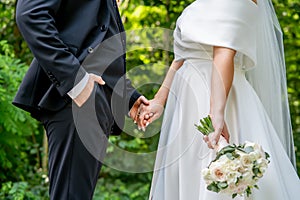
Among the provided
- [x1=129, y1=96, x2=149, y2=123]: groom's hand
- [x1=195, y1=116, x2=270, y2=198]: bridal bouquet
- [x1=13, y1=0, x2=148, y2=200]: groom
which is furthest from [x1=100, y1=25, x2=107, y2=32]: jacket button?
[x1=195, y1=116, x2=270, y2=198]: bridal bouquet

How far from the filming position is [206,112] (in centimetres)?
281

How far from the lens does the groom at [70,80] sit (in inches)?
90.3

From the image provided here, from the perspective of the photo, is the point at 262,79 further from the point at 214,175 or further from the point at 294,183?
the point at 214,175

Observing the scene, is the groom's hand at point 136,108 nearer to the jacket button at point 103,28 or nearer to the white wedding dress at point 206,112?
the white wedding dress at point 206,112

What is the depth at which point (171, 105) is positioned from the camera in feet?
9.82

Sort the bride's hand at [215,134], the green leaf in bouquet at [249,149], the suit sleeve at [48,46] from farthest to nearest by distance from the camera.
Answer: the bride's hand at [215,134], the green leaf in bouquet at [249,149], the suit sleeve at [48,46]

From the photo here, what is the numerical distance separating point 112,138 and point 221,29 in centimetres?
250

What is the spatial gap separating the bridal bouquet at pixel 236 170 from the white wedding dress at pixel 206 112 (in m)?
0.30

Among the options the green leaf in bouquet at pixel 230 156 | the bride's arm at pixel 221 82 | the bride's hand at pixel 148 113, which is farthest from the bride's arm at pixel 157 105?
the green leaf in bouquet at pixel 230 156

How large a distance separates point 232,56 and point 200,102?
0.29m

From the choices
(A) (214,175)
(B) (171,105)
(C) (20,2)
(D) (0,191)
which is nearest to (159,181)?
(B) (171,105)

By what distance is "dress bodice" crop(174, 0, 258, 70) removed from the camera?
2699mm

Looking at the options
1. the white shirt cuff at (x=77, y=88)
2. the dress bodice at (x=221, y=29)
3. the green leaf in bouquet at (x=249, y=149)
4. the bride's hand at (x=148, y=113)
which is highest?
the white shirt cuff at (x=77, y=88)

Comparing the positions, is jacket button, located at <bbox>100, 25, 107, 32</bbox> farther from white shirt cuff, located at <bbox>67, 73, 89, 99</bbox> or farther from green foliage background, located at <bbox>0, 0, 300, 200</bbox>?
green foliage background, located at <bbox>0, 0, 300, 200</bbox>
